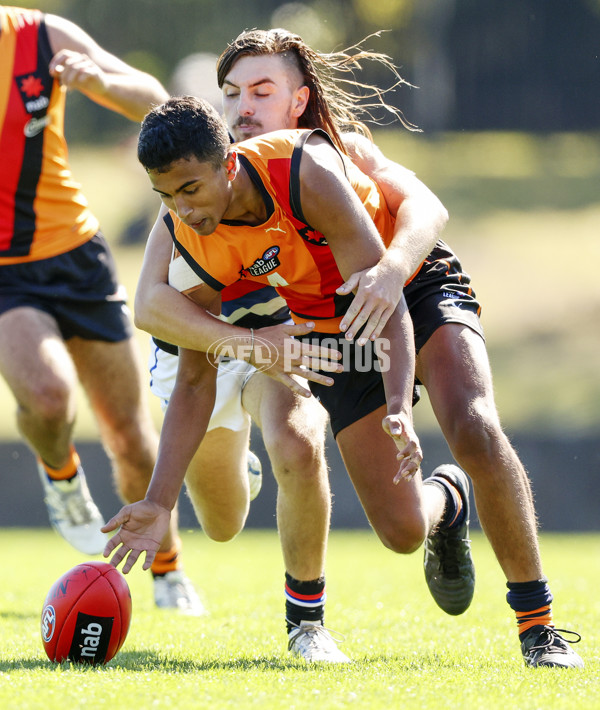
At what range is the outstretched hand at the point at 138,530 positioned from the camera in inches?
124

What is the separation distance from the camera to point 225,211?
3.26m

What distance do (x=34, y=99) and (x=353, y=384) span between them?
2.26 meters

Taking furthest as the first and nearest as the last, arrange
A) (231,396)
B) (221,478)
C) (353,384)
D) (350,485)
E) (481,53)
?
1. (481,53)
2. (350,485)
3. (221,478)
4. (231,396)
5. (353,384)

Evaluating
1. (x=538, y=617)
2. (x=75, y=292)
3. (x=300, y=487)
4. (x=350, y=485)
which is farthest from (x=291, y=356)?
(x=350, y=485)

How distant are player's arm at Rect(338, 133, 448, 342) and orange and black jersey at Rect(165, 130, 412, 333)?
17 centimetres

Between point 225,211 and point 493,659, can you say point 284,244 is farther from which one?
point 493,659

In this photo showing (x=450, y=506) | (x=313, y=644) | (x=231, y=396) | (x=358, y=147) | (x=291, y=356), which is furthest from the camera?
(x=231, y=396)

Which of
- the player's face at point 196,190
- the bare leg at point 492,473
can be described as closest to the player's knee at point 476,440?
the bare leg at point 492,473

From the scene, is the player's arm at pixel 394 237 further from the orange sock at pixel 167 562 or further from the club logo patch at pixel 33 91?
the orange sock at pixel 167 562

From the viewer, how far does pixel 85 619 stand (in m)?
→ 3.21

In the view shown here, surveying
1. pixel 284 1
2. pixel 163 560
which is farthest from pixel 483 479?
pixel 284 1

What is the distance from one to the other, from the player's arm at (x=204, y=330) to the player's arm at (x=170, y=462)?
0.50 ft

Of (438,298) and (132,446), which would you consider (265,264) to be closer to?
(438,298)

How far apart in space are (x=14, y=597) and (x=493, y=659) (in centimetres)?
296
